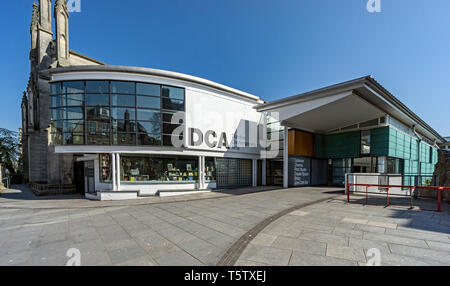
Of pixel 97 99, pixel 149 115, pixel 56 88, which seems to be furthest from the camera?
pixel 149 115

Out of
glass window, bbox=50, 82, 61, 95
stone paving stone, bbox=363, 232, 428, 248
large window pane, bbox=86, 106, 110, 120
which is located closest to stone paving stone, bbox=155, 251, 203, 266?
stone paving stone, bbox=363, 232, 428, 248

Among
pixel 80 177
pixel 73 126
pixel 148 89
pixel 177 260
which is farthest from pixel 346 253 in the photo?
pixel 80 177

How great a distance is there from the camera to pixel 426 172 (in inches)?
980

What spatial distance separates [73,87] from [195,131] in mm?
9079

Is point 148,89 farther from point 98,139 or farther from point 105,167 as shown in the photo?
point 105,167

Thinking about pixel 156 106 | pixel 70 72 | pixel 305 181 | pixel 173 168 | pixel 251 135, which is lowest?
pixel 305 181

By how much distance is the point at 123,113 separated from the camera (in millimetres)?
12750

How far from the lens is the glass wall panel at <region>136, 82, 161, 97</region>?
1313 centimetres

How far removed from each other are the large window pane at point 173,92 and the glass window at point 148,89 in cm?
43

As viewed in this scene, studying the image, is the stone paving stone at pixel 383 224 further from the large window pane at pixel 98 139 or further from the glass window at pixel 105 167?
the glass window at pixel 105 167

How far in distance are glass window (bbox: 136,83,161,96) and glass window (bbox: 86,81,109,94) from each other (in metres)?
2.09
